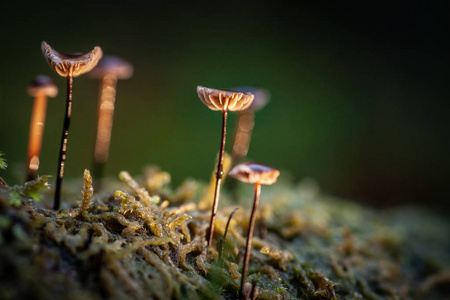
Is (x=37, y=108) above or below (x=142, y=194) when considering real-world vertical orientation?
above

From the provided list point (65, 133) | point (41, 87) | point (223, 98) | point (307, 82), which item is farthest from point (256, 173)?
point (307, 82)

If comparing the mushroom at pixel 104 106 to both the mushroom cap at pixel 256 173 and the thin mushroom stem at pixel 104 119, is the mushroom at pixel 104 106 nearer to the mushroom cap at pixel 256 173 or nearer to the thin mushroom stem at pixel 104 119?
the thin mushroom stem at pixel 104 119

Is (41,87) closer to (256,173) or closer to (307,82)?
(256,173)

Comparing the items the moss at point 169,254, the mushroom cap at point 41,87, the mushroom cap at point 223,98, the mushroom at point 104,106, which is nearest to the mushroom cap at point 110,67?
the mushroom at point 104,106

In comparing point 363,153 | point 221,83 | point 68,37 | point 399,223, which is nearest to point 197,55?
point 221,83

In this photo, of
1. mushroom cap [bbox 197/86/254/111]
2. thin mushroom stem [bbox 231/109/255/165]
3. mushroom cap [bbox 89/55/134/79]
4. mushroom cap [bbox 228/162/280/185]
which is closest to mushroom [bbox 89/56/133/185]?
mushroom cap [bbox 89/55/134/79]

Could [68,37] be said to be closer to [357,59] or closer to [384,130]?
[357,59]
